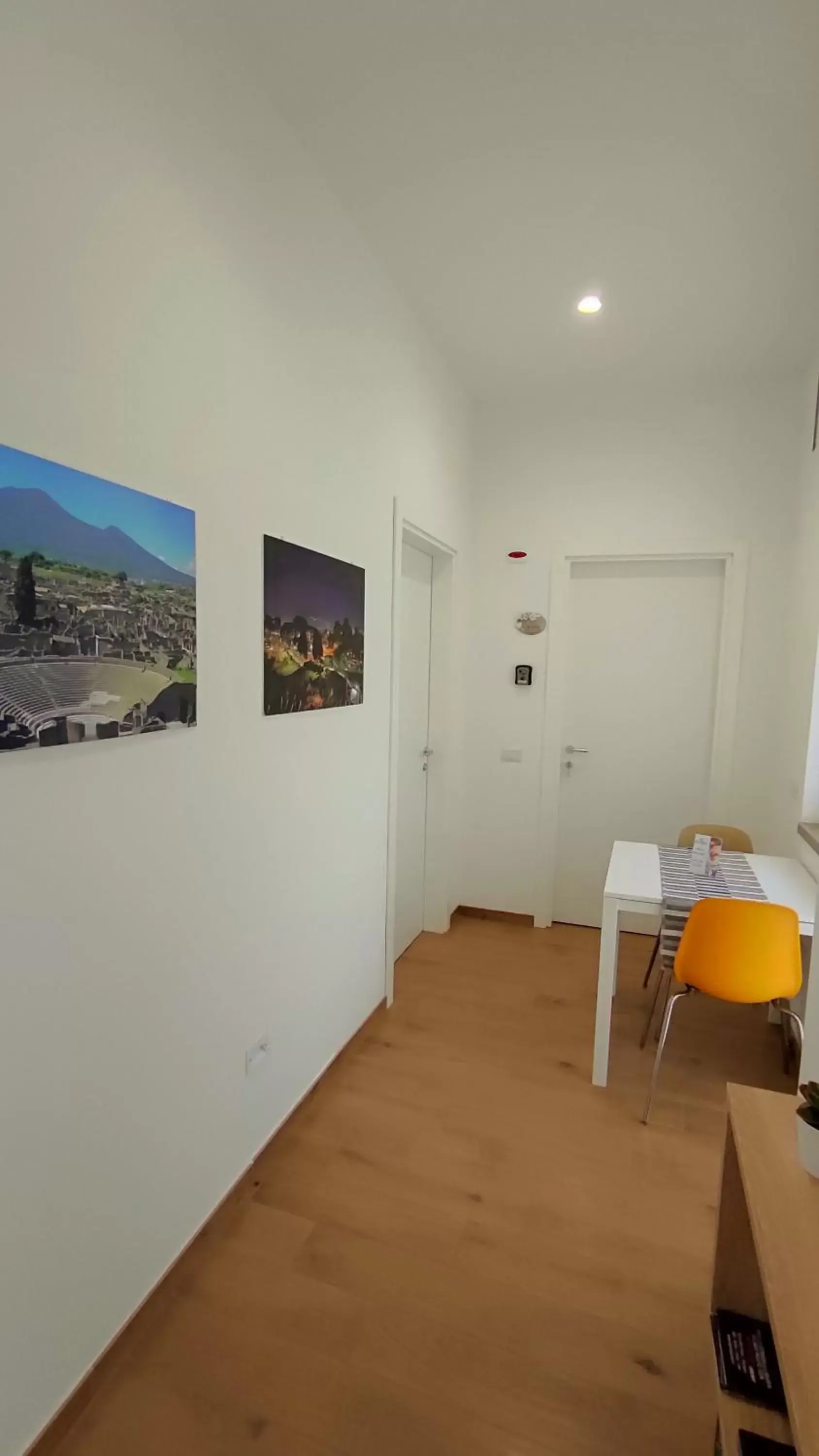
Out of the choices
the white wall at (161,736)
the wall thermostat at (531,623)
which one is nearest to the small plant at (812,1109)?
the white wall at (161,736)

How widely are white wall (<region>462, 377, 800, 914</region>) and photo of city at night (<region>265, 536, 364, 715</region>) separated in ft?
5.31

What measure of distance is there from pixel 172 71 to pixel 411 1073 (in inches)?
112

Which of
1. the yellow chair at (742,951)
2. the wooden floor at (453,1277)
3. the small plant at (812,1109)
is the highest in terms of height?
the small plant at (812,1109)

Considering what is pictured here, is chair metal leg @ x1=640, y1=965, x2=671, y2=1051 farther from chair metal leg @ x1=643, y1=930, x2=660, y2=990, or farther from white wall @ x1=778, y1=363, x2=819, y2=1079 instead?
white wall @ x1=778, y1=363, x2=819, y2=1079

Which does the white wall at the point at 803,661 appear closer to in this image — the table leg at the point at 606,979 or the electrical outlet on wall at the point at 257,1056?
the table leg at the point at 606,979

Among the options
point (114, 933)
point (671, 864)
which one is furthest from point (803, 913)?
point (114, 933)

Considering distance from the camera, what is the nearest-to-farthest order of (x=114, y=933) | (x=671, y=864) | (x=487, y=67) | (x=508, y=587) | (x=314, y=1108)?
(x=114, y=933) < (x=487, y=67) < (x=314, y=1108) < (x=671, y=864) < (x=508, y=587)

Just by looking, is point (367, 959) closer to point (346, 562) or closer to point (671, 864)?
point (671, 864)

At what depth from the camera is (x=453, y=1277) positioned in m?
1.76

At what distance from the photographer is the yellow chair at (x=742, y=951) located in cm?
222

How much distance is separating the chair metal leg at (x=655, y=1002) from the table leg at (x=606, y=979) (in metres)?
0.36

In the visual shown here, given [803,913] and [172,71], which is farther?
[803,913]

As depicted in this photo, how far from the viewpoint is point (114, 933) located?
147 centimetres

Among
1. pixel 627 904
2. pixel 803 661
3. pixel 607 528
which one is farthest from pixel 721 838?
pixel 607 528
